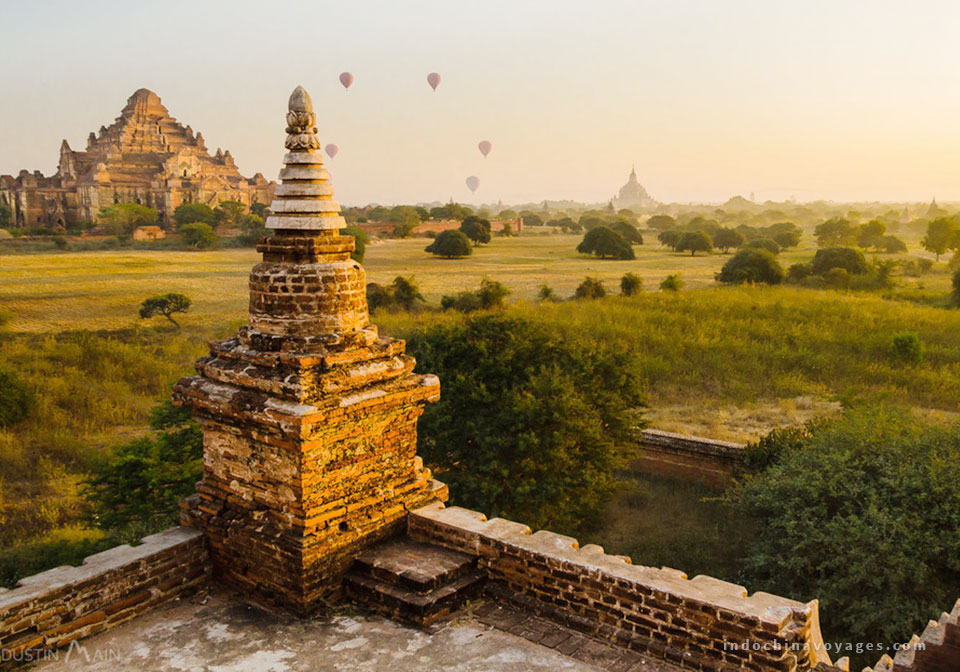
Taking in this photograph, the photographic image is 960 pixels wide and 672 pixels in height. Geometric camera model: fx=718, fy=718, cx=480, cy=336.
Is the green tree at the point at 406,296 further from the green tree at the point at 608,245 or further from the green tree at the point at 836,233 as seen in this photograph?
the green tree at the point at 836,233

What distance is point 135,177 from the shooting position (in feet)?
281

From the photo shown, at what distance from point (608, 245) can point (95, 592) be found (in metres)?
55.4

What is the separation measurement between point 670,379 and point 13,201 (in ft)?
265

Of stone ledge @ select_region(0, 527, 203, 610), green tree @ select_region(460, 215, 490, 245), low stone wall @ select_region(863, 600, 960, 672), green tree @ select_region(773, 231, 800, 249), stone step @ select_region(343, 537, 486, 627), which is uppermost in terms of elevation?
green tree @ select_region(460, 215, 490, 245)

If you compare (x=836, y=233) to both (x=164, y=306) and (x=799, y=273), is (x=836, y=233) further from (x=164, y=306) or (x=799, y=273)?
(x=164, y=306)

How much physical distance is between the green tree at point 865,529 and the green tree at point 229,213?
70328mm

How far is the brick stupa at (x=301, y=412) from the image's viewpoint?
4965 millimetres

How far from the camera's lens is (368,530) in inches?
214

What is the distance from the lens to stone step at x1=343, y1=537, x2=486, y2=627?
484cm

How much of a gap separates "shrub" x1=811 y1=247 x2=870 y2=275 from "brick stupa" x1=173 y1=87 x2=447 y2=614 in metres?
40.5

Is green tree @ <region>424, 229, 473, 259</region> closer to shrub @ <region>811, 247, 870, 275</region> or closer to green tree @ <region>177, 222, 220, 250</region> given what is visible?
green tree @ <region>177, 222, 220, 250</region>

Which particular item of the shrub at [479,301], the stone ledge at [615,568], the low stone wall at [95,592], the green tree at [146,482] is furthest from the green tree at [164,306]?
the stone ledge at [615,568]

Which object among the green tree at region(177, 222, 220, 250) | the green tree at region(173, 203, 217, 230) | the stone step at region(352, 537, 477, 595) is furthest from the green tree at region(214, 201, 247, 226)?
the stone step at region(352, 537, 477, 595)

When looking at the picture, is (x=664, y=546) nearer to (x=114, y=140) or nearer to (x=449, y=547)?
(x=449, y=547)
